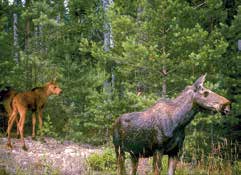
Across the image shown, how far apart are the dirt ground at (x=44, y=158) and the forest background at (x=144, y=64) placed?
2.47 feet

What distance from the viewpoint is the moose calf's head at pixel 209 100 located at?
675 cm

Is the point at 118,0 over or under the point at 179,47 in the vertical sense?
over

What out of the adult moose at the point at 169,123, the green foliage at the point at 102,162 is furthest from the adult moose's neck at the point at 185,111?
the green foliage at the point at 102,162

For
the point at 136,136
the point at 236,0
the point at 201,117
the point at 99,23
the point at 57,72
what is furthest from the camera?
the point at 99,23

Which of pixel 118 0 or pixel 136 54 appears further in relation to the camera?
pixel 118 0

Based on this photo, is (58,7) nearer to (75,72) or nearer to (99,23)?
(99,23)

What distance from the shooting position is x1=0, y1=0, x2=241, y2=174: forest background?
431 inches

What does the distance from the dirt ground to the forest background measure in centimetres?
75

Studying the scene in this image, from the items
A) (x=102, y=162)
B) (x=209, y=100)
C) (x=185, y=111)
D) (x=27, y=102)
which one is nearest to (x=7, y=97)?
(x=27, y=102)

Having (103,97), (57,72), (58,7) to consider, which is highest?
(58,7)

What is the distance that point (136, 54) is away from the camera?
437 inches

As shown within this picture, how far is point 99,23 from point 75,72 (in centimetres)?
222

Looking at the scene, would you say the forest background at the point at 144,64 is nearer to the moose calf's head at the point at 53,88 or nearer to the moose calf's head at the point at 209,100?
the moose calf's head at the point at 53,88

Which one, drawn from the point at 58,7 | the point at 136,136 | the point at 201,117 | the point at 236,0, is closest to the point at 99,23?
the point at 58,7
